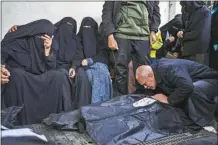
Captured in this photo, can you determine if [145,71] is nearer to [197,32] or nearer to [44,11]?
[197,32]

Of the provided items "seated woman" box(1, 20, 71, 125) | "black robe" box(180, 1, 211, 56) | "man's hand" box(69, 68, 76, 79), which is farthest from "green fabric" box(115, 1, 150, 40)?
"seated woman" box(1, 20, 71, 125)

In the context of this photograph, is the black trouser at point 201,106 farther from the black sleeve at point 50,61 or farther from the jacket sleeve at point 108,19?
the black sleeve at point 50,61

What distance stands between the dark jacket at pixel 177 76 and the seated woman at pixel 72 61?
665 mm

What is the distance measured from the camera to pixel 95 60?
272 cm

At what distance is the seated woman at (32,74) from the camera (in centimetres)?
229

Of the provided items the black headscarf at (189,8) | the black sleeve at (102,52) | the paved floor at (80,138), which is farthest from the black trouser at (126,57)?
the paved floor at (80,138)

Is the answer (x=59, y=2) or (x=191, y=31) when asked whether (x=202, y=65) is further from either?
(x=59, y=2)

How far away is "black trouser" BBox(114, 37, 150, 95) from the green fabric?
6 cm

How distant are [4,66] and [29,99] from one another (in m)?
0.35

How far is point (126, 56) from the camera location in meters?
2.54

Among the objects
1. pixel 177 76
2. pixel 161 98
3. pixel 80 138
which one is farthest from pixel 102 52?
pixel 80 138

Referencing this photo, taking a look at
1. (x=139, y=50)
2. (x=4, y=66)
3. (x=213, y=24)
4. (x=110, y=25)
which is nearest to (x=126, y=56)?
(x=139, y=50)

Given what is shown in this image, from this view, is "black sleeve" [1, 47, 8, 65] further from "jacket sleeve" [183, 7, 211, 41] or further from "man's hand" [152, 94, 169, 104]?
"jacket sleeve" [183, 7, 211, 41]

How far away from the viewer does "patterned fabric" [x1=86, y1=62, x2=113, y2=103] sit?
250 centimetres
